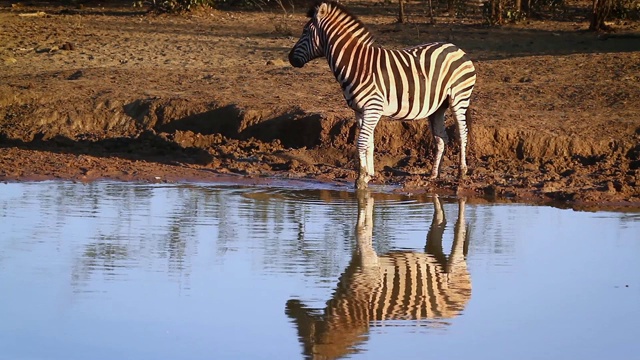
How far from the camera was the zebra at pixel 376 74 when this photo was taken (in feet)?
38.6

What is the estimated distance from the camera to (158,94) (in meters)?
15.0

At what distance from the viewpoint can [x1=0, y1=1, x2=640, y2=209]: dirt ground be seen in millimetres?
12516

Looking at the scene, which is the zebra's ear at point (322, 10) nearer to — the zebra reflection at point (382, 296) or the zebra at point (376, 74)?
the zebra at point (376, 74)

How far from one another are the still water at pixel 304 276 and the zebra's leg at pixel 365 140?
251mm

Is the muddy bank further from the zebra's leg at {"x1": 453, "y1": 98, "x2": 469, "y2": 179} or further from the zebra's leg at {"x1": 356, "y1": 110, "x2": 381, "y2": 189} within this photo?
the zebra's leg at {"x1": 356, "y1": 110, "x2": 381, "y2": 189}

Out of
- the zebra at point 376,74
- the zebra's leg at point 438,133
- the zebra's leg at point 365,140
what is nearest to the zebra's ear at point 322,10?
the zebra at point 376,74

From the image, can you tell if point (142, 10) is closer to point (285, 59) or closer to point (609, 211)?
point (285, 59)

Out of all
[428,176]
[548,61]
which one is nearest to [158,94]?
[428,176]

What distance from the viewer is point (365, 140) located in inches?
459

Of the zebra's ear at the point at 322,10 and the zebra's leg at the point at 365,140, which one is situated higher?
the zebra's ear at the point at 322,10

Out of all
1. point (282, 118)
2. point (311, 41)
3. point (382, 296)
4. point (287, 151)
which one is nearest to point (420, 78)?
point (311, 41)

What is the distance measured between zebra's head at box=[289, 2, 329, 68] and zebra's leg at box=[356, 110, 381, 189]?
2.93 feet

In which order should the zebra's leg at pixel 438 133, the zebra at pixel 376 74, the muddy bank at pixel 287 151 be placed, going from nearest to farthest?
the zebra at pixel 376 74 → the muddy bank at pixel 287 151 → the zebra's leg at pixel 438 133

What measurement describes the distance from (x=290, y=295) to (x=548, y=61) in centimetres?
972
